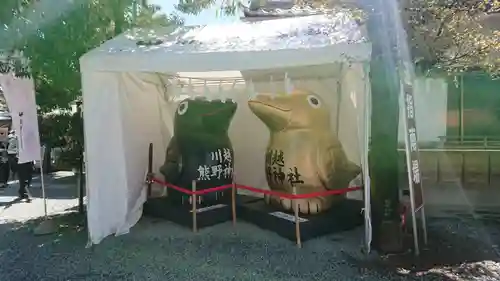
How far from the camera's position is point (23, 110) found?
6.48m

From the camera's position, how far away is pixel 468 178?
9.62 meters

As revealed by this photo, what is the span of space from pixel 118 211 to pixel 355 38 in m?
3.55

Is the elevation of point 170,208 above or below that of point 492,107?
below

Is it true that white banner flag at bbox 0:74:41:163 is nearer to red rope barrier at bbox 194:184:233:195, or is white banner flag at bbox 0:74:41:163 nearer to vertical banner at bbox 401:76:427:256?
red rope barrier at bbox 194:184:233:195

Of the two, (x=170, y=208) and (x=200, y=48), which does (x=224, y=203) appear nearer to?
(x=170, y=208)

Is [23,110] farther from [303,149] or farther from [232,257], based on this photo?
[303,149]

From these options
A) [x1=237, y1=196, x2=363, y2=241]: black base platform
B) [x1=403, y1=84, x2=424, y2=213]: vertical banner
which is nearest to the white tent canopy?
[x1=403, y1=84, x2=424, y2=213]: vertical banner

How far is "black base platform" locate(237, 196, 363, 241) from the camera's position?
5.68 metres

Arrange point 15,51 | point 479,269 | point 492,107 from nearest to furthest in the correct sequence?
point 479,269
point 15,51
point 492,107

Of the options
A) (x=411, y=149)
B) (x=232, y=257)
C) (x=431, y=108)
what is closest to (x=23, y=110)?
(x=232, y=257)

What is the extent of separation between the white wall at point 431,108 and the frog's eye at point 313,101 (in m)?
4.12

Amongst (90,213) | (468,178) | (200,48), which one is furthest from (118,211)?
(468,178)

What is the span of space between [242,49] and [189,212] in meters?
2.37

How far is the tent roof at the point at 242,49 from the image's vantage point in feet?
15.7
